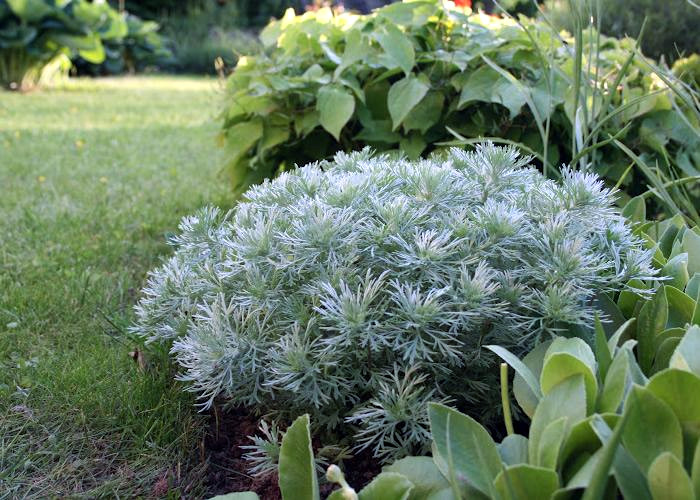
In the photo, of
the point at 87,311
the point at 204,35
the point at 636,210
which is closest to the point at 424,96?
the point at 636,210

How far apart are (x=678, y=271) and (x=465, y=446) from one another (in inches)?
29.8

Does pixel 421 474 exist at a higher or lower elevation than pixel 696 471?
lower

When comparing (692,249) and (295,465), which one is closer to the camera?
(295,465)

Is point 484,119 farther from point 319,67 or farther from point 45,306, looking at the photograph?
point 45,306

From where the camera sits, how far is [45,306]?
2.48 m

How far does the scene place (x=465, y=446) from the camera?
4.05 feet

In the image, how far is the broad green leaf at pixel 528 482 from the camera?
3.65 feet

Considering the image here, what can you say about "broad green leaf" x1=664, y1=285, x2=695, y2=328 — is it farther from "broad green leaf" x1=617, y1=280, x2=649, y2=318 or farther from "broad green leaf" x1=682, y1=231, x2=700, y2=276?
"broad green leaf" x1=682, y1=231, x2=700, y2=276

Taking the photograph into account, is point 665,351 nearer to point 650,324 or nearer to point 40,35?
point 650,324

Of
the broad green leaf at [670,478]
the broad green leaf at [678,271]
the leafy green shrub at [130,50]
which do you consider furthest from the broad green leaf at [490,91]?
the leafy green shrub at [130,50]

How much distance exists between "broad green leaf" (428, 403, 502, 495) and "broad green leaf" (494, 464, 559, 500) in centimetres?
6

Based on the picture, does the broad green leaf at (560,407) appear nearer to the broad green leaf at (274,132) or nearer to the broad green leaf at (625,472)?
the broad green leaf at (625,472)

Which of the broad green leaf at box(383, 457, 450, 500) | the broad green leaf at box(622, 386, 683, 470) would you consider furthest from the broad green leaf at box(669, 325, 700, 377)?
the broad green leaf at box(383, 457, 450, 500)

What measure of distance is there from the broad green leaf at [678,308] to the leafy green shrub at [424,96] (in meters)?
1.30
